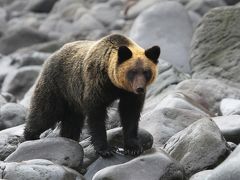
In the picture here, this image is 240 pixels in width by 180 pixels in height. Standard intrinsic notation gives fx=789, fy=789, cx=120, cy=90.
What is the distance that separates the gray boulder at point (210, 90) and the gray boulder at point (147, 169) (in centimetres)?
537

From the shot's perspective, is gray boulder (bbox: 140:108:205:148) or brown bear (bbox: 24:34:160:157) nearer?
brown bear (bbox: 24:34:160:157)

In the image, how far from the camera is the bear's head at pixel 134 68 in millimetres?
10891

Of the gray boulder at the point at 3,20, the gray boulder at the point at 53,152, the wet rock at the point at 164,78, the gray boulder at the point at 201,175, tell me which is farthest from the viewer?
the gray boulder at the point at 3,20

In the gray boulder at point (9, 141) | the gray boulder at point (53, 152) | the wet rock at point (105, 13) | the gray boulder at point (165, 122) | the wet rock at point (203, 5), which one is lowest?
the wet rock at point (105, 13)

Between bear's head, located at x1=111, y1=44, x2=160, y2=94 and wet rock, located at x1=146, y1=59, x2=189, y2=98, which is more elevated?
bear's head, located at x1=111, y1=44, x2=160, y2=94

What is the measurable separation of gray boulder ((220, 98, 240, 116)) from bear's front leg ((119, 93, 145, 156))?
8.93ft

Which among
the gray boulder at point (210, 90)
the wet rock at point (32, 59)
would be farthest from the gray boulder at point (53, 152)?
the wet rock at point (32, 59)

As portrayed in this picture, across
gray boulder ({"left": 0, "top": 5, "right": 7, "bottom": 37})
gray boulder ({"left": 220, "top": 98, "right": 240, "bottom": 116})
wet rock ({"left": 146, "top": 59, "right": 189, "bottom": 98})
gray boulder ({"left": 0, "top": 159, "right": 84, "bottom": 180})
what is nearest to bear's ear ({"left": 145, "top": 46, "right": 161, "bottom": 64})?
gray boulder ({"left": 0, "top": 159, "right": 84, "bottom": 180})

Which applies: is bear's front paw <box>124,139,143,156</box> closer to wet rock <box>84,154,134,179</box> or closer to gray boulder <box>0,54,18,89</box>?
wet rock <box>84,154,134,179</box>

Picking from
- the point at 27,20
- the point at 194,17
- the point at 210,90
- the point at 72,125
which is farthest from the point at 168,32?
the point at 27,20

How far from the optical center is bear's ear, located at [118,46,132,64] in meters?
10.9

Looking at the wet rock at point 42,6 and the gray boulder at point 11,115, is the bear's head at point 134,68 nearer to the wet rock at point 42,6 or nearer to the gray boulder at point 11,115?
the gray boulder at point 11,115

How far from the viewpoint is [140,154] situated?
36.7ft

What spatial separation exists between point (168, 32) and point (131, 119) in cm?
1063
